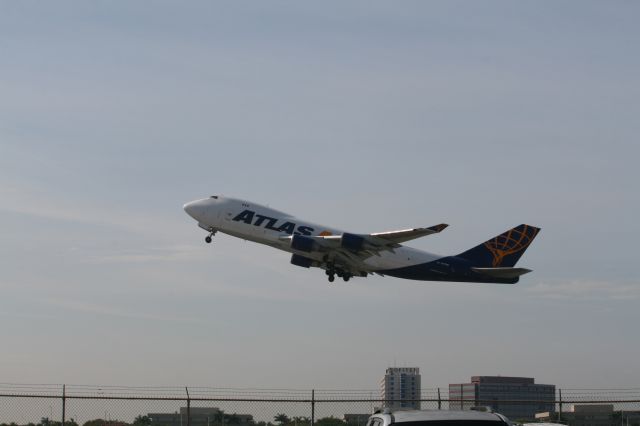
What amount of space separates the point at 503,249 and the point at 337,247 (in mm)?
15489

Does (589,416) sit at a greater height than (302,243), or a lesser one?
lesser

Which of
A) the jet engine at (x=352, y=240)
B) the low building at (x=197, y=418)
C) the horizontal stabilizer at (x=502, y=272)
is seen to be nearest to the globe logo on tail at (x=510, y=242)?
the horizontal stabilizer at (x=502, y=272)

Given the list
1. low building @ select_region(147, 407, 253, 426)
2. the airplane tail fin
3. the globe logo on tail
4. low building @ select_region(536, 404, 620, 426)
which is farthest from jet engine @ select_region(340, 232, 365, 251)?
low building @ select_region(147, 407, 253, 426)

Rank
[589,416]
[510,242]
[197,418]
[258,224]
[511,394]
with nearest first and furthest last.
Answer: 1. [197,418]
2. [589,416]
3. [258,224]
4. [511,394]
5. [510,242]

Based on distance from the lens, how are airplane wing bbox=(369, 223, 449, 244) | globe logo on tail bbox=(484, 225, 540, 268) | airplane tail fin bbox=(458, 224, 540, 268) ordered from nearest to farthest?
airplane wing bbox=(369, 223, 449, 244), airplane tail fin bbox=(458, 224, 540, 268), globe logo on tail bbox=(484, 225, 540, 268)

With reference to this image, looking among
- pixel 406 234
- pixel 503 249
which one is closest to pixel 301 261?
pixel 406 234

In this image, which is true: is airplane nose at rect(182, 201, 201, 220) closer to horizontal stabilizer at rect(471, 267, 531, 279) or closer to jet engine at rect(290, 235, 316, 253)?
jet engine at rect(290, 235, 316, 253)

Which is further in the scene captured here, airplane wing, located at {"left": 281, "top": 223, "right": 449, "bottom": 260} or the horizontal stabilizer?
the horizontal stabilizer

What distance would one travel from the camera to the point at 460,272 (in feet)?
207

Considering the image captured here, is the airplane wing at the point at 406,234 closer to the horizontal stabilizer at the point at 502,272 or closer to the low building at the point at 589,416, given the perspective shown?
the horizontal stabilizer at the point at 502,272

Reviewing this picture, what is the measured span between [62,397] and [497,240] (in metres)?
47.3

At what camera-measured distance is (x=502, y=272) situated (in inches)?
2393

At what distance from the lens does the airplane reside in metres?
57.8

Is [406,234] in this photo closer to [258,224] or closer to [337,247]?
[337,247]
